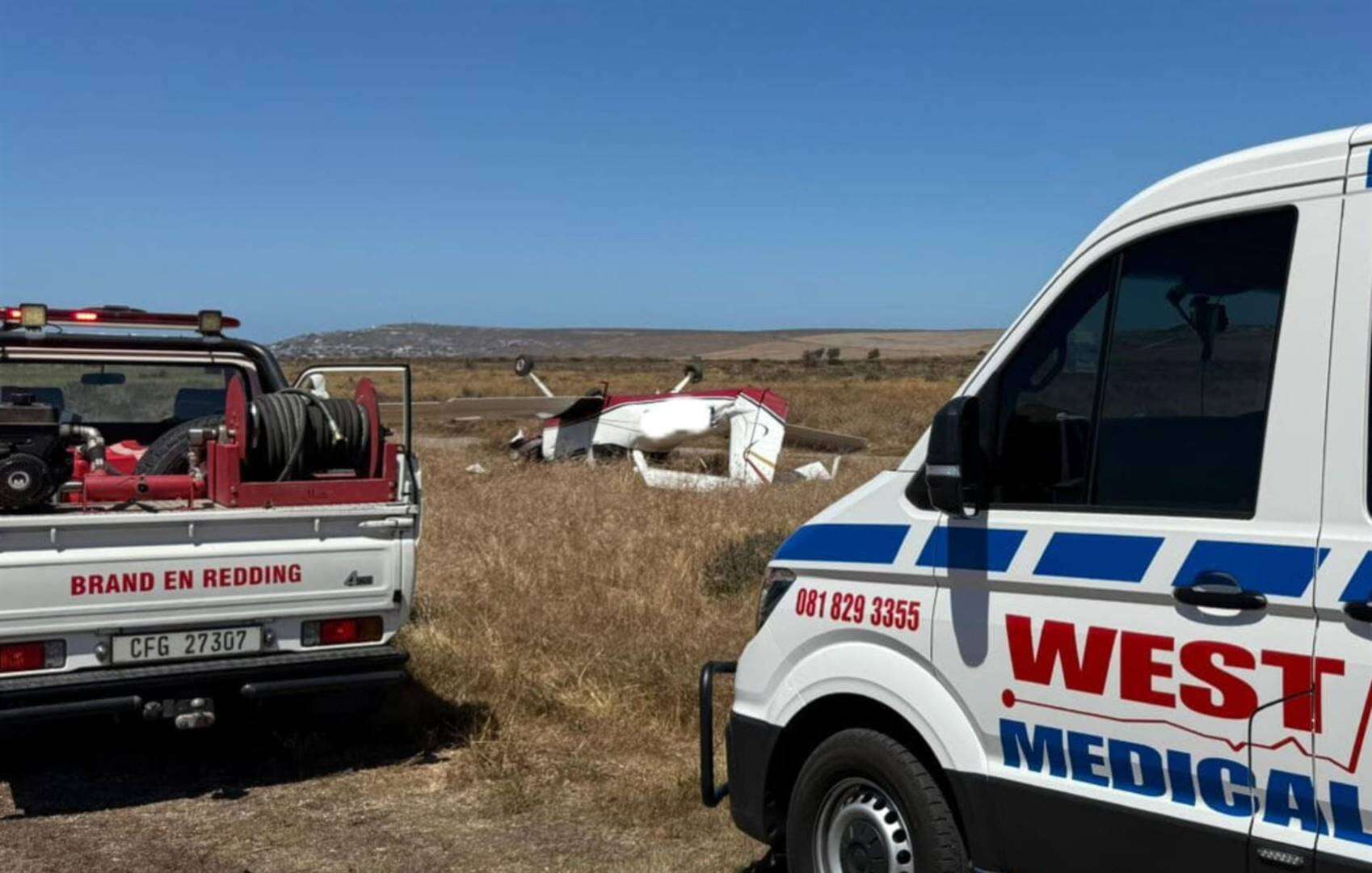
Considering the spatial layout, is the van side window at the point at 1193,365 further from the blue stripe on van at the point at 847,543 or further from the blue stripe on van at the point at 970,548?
the blue stripe on van at the point at 847,543

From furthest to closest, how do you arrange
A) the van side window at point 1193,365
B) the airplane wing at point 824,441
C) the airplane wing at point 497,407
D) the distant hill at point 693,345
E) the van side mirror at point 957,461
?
the distant hill at point 693,345 → the airplane wing at point 497,407 → the airplane wing at point 824,441 → the van side mirror at point 957,461 → the van side window at point 1193,365

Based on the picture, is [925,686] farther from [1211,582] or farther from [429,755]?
[429,755]

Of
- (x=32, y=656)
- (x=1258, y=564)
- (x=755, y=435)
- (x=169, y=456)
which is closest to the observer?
(x=1258, y=564)

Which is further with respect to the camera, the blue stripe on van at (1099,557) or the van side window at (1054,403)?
the van side window at (1054,403)

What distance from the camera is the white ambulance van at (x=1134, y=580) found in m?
3.23

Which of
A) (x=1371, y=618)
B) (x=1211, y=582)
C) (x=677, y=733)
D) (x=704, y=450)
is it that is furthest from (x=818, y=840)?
(x=704, y=450)

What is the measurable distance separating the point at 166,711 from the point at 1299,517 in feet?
16.2

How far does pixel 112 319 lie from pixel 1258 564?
646 cm

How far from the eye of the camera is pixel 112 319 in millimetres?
7949

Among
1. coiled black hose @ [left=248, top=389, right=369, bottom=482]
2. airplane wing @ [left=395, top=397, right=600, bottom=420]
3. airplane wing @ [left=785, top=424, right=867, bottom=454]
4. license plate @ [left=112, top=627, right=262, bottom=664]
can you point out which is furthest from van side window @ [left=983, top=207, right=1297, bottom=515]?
airplane wing @ [left=395, top=397, right=600, bottom=420]

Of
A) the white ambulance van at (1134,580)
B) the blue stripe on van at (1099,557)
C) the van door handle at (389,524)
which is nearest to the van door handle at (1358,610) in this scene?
the white ambulance van at (1134,580)

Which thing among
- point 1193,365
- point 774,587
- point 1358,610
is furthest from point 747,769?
point 1358,610

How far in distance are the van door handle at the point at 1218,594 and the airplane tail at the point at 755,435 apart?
1511cm

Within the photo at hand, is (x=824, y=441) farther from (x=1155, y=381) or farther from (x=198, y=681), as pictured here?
(x=1155, y=381)
